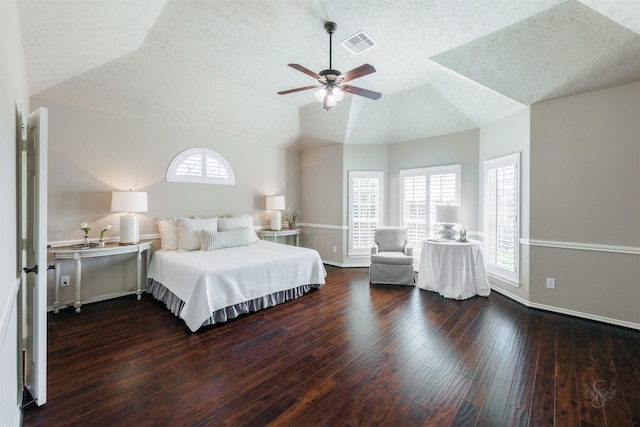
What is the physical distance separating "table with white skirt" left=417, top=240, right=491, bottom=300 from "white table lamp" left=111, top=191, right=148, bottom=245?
4266mm

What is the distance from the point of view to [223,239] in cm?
416

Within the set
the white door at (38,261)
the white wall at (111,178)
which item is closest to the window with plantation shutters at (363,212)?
the white wall at (111,178)

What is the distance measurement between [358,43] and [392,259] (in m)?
3.09

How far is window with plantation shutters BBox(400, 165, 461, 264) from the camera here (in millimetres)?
4848

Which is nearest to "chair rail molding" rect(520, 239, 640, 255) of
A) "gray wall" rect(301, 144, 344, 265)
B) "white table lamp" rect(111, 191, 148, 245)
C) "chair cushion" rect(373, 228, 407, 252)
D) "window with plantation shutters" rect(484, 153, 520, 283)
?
"window with plantation shutters" rect(484, 153, 520, 283)

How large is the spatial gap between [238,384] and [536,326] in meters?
3.18

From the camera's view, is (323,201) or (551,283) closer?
(551,283)

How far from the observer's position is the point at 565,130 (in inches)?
128

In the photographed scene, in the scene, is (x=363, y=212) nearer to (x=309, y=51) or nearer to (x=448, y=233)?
(x=448, y=233)

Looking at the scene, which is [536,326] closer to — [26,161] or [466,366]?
[466,366]

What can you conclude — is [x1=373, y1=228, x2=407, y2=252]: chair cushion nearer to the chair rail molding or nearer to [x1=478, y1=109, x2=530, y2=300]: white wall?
[x1=478, y1=109, x2=530, y2=300]: white wall

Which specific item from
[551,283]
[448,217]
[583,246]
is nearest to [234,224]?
[448,217]

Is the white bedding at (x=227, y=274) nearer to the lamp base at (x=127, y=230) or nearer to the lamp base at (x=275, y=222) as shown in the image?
the lamp base at (x=127, y=230)

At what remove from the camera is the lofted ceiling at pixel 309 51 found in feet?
8.23
